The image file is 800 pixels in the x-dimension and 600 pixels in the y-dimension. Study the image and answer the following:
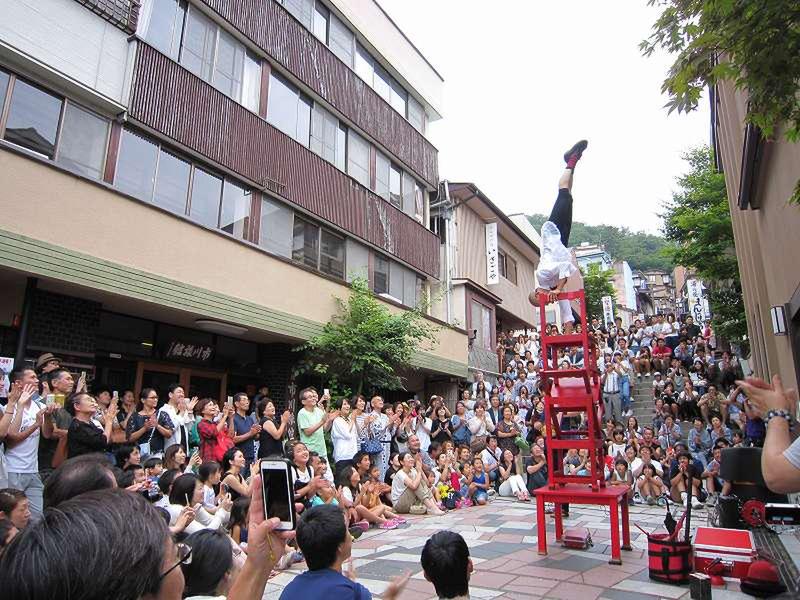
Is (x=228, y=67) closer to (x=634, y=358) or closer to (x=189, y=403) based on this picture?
(x=189, y=403)

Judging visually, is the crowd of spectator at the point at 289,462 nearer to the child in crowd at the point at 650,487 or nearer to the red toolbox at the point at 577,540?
the child in crowd at the point at 650,487

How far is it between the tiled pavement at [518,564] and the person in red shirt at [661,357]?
10.2 metres

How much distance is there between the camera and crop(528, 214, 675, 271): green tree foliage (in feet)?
209

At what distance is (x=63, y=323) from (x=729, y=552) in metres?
9.27

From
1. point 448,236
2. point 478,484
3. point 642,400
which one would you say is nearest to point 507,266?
point 448,236

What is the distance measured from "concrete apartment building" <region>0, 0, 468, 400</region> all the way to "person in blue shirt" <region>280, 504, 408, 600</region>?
683 cm

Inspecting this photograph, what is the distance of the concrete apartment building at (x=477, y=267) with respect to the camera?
63.7ft

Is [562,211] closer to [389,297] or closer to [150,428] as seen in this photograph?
[150,428]

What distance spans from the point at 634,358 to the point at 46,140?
709 inches

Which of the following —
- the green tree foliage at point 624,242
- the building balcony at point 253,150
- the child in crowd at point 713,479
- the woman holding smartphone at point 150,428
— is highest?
the green tree foliage at point 624,242

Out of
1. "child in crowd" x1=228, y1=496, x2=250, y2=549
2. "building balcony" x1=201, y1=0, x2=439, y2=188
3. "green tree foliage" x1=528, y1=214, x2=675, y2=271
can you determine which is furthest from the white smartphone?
"green tree foliage" x1=528, y1=214, x2=675, y2=271

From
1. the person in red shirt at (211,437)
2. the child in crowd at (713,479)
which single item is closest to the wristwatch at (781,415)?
the person in red shirt at (211,437)

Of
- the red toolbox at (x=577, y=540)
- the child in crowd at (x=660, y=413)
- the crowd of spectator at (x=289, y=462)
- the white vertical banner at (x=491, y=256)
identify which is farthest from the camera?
the white vertical banner at (x=491, y=256)

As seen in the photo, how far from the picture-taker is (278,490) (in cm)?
210
